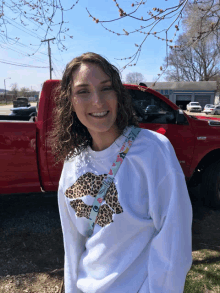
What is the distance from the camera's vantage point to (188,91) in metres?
40.7

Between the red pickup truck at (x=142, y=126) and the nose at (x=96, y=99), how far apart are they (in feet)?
6.33

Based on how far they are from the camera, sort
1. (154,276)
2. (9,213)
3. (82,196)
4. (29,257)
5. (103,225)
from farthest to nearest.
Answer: (9,213)
(29,257)
(82,196)
(103,225)
(154,276)

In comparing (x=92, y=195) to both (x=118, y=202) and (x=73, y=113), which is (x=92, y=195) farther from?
(x=73, y=113)

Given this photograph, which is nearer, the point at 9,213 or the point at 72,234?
the point at 72,234

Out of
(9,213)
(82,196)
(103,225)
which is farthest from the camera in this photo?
(9,213)

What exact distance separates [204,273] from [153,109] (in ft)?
7.27

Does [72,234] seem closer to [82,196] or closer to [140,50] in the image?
[82,196]

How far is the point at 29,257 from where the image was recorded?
2.86 metres

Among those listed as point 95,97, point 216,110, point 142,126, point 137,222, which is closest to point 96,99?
point 95,97

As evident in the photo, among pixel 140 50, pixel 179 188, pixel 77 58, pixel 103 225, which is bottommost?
pixel 103 225

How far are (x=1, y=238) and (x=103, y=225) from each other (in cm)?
273

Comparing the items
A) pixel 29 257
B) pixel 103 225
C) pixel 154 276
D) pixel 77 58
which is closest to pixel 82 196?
pixel 103 225

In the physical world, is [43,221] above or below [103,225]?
below

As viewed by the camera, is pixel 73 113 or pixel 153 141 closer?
pixel 153 141
